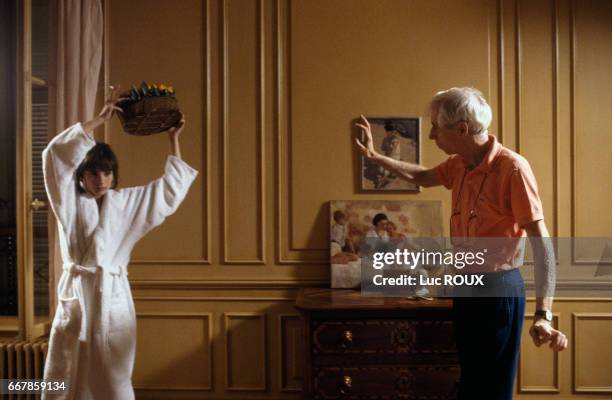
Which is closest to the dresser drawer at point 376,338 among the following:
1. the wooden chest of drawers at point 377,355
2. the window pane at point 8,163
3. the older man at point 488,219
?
the wooden chest of drawers at point 377,355

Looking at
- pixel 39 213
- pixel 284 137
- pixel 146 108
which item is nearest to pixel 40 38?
pixel 39 213

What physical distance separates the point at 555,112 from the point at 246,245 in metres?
2.12

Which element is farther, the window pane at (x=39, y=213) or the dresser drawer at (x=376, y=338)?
the window pane at (x=39, y=213)

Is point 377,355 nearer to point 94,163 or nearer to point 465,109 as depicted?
point 465,109

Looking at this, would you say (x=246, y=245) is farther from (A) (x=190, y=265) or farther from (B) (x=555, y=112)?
(B) (x=555, y=112)

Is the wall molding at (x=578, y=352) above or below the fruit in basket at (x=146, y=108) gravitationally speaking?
below

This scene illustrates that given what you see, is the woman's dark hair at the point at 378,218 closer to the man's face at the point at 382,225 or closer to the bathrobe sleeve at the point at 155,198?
the man's face at the point at 382,225

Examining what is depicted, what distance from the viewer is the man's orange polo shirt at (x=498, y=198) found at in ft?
6.15

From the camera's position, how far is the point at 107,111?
2262mm

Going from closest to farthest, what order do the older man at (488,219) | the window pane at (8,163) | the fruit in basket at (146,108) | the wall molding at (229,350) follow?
the older man at (488,219), the fruit in basket at (146,108), the window pane at (8,163), the wall molding at (229,350)

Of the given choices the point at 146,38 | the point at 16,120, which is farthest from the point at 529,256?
the point at 16,120

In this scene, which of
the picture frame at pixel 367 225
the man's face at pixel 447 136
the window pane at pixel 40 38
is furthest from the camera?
the picture frame at pixel 367 225

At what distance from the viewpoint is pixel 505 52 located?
10.5 ft

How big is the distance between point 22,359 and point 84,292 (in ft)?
2.36
